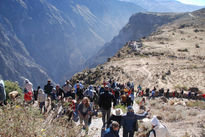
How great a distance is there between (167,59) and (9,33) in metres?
178

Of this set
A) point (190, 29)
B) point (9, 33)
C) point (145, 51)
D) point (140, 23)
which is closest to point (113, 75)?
point (145, 51)

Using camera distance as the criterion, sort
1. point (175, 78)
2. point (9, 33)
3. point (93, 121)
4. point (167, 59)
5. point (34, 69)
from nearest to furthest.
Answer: point (93, 121), point (175, 78), point (167, 59), point (34, 69), point (9, 33)

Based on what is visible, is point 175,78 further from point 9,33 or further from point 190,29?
point 9,33

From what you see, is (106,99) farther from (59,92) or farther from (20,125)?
(59,92)

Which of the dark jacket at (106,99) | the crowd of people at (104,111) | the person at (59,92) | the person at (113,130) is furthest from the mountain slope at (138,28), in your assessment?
the person at (113,130)

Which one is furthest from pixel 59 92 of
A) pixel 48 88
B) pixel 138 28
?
pixel 138 28

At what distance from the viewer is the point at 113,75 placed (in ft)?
87.6

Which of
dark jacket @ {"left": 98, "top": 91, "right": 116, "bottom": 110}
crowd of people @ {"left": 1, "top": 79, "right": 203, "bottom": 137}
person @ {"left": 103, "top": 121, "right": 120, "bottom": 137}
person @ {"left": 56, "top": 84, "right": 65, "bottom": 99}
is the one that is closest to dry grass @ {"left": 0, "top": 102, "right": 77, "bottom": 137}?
person @ {"left": 103, "top": 121, "right": 120, "bottom": 137}

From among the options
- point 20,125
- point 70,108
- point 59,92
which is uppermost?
point 59,92

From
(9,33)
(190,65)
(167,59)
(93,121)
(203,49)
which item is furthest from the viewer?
(9,33)

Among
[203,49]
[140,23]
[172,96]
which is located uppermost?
[140,23]

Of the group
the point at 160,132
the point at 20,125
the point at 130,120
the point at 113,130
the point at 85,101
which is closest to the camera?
the point at 20,125

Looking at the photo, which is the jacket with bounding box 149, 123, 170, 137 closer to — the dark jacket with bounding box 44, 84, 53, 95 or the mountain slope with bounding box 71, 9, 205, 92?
the dark jacket with bounding box 44, 84, 53, 95

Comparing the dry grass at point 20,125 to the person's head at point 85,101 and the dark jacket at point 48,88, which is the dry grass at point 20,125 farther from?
the dark jacket at point 48,88
